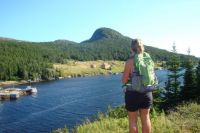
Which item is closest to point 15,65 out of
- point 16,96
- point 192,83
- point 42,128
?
point 16,96

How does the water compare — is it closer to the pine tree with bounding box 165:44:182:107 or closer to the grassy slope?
the pine tree with bounding box 165:44:182:107

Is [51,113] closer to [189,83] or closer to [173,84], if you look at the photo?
[173,84]

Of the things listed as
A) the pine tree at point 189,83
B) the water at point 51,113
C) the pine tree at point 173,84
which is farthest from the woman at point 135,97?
the water at point 51,113

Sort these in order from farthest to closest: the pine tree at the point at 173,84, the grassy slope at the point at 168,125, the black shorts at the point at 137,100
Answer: the pine tree at the point at 173,84 → the grassy slope at the point at 168,125 → the black shorts at the point at 137,100

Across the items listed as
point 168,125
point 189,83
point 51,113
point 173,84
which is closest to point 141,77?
point 168,125

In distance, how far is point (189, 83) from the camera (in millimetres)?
55125

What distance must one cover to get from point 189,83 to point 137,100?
47.3 meters

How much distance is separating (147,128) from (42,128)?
168 ft

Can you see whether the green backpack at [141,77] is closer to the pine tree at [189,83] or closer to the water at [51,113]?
the pine tree at [189,83]

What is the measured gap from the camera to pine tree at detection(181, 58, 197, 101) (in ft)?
179

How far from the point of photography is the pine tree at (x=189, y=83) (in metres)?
54.6

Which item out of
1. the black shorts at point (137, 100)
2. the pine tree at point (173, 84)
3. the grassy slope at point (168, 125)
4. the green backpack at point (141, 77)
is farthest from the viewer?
the pine tree at point (173, 84)

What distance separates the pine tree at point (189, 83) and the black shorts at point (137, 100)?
45.9 meters

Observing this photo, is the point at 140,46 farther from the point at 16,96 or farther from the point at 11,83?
the point at 11,83
